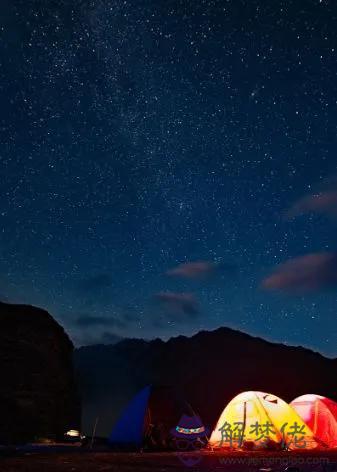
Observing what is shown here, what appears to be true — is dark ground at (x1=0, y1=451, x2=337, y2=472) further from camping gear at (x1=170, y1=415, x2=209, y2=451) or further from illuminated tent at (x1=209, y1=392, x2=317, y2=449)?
camping gear at (x1=170, y1=415, x2=209, y2=451)

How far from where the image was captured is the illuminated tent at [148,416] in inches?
581

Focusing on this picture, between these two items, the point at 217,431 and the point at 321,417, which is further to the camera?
the point at 321,417

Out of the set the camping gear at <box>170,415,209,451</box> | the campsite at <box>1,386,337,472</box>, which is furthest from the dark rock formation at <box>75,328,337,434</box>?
the camping gear at <box>170,415,209,451</box>

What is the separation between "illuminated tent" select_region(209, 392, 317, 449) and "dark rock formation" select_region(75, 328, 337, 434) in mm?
54796

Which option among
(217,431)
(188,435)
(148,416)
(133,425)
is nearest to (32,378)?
(133,425)

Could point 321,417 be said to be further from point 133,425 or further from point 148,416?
point 133,425

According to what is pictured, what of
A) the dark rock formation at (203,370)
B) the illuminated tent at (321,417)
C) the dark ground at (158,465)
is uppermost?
the dark rock formation at (203,370)

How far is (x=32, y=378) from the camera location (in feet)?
85.0

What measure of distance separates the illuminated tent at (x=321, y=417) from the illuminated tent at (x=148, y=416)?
15.2ft

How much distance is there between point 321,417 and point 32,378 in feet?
55.3

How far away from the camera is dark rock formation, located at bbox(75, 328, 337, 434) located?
76.2 m

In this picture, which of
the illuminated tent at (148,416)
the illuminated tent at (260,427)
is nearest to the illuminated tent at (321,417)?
the illuminated tent at (260,427)

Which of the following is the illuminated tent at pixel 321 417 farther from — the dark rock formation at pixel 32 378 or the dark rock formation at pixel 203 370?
the dark rock formation at pixel 203 370

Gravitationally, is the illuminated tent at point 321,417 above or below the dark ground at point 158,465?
above
